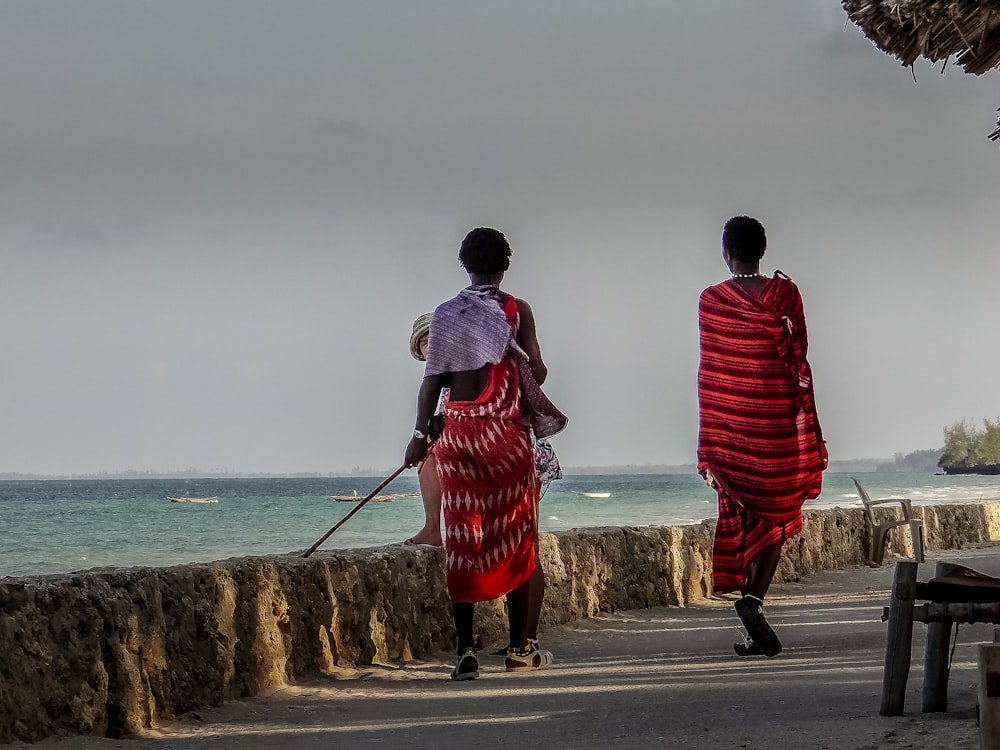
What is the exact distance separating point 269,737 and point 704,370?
9.84ft

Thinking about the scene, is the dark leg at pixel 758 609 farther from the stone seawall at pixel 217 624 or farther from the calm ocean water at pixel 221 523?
the calm ocean water at pixel 221 523

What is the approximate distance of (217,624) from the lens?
509cm

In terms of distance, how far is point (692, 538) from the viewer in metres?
9.45

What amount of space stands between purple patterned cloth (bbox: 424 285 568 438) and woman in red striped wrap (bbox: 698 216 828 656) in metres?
0.88

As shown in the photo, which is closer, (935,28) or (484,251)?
(935,28)

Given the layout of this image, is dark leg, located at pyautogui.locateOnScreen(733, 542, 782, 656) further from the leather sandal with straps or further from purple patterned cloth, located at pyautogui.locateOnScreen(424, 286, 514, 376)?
purple patterned cloth, located at pyautogui.locateOnScreen(424, 286, 514, 376)

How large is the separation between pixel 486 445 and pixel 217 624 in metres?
1.52

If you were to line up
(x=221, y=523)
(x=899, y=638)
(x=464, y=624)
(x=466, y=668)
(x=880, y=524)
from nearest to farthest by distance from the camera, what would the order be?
(x=899, y=638) < (x=466, y=668) < (x=464, y=624) < (x=880, y=524) < (x=221, y=523)

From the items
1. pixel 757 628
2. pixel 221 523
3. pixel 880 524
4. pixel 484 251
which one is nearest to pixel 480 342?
pixel 484 251

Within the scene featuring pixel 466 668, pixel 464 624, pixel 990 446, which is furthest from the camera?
pixel 990 446

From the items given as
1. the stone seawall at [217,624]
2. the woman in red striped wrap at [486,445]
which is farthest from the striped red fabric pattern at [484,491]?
the stone seawall at [217,624]

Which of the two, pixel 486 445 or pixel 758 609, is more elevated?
pixel 486 445

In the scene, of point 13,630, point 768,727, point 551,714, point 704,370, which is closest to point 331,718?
point 551,714

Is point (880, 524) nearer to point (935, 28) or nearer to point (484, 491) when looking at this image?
Answer: point (484, 491)
